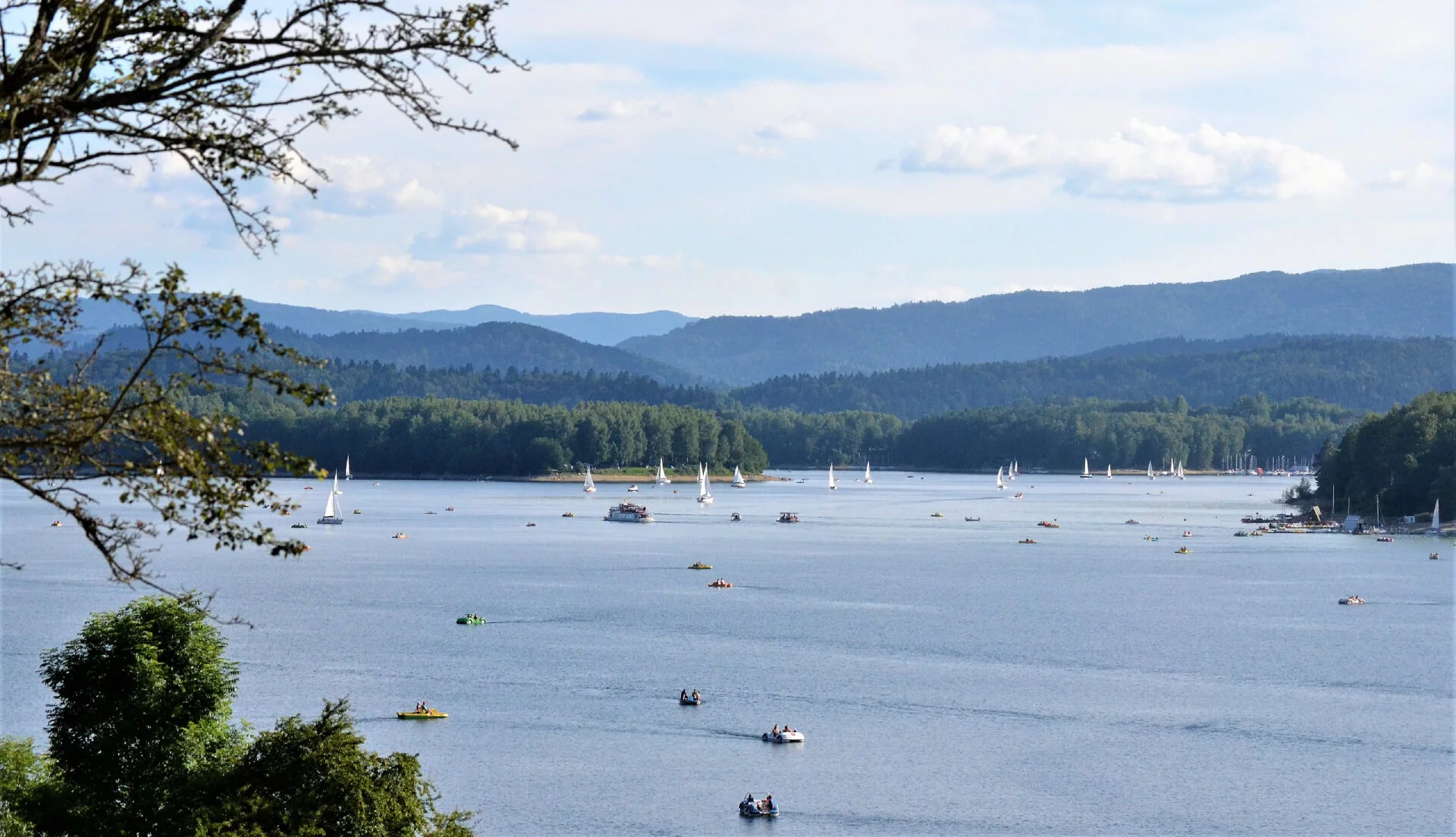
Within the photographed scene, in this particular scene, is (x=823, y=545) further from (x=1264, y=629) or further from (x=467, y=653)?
(x=467, y=653)

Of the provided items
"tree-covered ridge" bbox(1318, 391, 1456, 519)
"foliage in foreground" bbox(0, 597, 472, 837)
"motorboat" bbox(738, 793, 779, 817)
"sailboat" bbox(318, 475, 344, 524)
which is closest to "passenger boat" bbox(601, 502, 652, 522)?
"sailboat" bbox(318, 475, 344, 524)

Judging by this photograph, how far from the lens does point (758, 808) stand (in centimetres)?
4091

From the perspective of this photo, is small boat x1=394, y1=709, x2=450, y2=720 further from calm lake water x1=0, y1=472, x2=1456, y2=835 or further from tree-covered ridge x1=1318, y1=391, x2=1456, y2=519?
tree-covered ridge x1=1318, y1=391, x2=1456, y2=519

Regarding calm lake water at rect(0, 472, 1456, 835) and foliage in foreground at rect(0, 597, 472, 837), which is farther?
calm lake water at rect(0, 472, 1456, 835)

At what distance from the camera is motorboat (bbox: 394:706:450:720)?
2064 inches

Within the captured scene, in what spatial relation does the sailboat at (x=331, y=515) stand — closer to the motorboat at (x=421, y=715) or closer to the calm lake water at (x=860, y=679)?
the calm lake water at (x=860, y=679)

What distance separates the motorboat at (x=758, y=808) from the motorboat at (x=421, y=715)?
1502cm

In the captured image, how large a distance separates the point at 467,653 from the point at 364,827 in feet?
144

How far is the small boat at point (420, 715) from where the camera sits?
52438mm

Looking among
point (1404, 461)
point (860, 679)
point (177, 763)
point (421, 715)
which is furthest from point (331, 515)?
point (177, 763)

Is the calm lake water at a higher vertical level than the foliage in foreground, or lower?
lower

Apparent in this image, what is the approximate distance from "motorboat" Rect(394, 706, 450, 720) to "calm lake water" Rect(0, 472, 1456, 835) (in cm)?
77

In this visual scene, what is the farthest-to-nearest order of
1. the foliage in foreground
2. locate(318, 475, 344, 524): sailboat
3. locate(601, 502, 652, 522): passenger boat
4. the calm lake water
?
1. locate(601, 502, 652, 522): passenger boat
2. locate(318, 475, 344, 524): sailboat
3. the calm lake water
4. the foliage in foreground

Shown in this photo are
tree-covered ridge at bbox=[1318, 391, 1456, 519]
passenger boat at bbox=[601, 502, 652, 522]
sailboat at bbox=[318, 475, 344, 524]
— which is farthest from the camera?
passenger boat at bbox=[601, 502, 652, 522]
